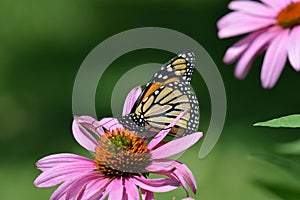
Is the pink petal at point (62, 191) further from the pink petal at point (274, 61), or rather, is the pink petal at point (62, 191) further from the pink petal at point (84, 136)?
the pink petal at point (274, 61)

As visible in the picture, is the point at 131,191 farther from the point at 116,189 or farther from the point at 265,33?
the point at 265,33

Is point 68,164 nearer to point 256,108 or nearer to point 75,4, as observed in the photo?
point 256,108

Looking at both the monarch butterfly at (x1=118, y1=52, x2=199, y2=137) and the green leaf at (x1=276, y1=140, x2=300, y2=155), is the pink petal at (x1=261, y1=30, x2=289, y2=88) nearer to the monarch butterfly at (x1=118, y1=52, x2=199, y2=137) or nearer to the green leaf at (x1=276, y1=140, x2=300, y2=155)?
the monarch butterfly at (x1=118, y1=52, x2=199, y2=137)

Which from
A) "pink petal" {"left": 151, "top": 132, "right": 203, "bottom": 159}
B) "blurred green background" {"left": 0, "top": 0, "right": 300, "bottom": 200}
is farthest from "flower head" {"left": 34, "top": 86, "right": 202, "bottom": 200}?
"blurred green background" {"left": 0, "top": 0, "right": 300, "bottom": 200}

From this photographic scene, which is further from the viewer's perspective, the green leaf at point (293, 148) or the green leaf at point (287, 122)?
the green leaf at point (293, 148)

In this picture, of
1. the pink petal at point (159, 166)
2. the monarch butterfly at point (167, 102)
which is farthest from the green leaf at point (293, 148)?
the pink petal at point (159, 166)

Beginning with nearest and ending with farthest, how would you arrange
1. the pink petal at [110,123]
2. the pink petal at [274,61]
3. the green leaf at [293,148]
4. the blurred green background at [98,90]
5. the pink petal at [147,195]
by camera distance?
the pink petal at [274,61] → the pink petal at [147,195] → the pink petal at [110,123] → the green leaf at [293,148] → the blurred green background at [98,90]

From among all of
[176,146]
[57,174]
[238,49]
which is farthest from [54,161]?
[238,49]

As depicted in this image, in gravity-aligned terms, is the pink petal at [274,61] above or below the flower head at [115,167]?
above
